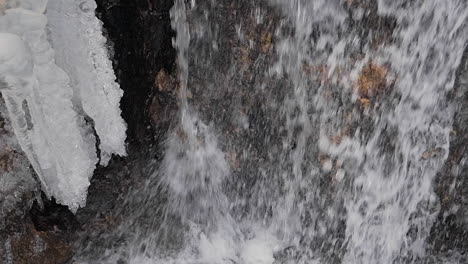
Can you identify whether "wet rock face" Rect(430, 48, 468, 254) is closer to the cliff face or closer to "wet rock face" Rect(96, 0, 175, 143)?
the cliff face

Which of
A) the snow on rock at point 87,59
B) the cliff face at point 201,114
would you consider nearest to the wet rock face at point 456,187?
the cliff face at point 201,114

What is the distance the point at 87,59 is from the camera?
Answer: 2.42m

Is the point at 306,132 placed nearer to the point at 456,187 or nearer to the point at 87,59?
the point at 456,187

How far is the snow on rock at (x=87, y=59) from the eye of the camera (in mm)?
2229

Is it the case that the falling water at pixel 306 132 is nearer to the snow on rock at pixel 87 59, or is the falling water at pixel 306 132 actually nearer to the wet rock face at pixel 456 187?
the wet rock face at pixel 456 187

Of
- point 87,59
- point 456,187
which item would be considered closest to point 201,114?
point 87,59

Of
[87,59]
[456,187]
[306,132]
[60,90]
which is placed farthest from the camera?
[456,187]

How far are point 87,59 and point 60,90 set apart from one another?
→ 303 millimetres

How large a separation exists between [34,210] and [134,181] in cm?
54

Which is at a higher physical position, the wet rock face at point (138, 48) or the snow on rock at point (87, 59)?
the wet rock face at point (138, 48)

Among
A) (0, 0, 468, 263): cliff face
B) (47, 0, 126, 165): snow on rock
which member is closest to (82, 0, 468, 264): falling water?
(0, 0, 468, 263): cliff face

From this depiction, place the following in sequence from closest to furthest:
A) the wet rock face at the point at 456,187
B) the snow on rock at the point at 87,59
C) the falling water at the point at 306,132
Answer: the snow on rock at the point at 87,59 < the falling water at the point at 306,132 < the wet rock face at the point at 456,187

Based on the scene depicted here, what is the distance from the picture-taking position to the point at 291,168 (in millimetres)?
2832

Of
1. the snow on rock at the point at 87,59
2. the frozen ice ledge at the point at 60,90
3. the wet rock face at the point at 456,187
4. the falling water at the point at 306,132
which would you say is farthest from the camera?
the wet rock face at the point at 456,187
